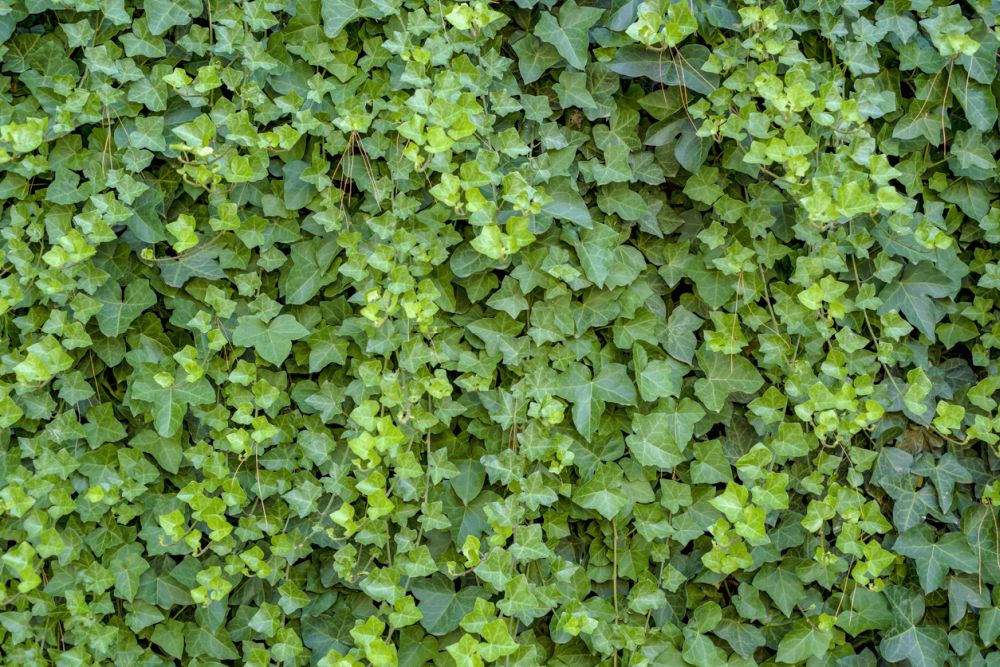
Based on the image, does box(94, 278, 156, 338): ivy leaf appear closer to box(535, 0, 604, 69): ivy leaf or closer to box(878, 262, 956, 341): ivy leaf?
box(535, 0, 604, 69): ivy leaf

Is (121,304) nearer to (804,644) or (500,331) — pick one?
(500,331)

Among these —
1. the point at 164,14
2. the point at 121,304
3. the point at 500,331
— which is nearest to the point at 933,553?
the point at 500,331

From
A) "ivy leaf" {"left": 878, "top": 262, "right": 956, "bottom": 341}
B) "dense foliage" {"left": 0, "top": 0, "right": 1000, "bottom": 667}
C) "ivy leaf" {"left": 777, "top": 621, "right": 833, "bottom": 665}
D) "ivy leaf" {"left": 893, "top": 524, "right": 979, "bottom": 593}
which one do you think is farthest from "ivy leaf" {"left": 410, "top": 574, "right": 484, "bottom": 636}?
"ivy leaf" {"left": 878, "top": 262, "right": 956, "bottom": 341}

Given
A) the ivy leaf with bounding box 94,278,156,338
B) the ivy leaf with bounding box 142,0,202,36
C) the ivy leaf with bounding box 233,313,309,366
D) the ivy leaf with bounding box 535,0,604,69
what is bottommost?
the ivy leaf with bounding box 233,313,309,366

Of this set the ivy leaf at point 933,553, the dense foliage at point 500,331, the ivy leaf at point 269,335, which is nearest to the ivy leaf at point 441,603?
the dense foliage at point 500,331

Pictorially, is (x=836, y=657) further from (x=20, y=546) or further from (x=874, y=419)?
(x=20, y=546)

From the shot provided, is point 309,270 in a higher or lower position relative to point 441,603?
higher

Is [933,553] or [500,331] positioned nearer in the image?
[500,331]

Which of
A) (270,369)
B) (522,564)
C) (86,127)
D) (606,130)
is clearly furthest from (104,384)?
(606,130)
